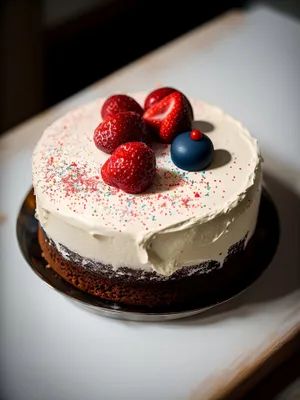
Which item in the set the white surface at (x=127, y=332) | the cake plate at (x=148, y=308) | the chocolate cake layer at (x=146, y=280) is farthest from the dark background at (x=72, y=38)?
the chocolate cake layer at (x=146, y=280)

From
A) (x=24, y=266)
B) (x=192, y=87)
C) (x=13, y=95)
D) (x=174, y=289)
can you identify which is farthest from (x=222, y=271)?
(x=13, y=95)

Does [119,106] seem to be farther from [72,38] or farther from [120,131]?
[72,38]

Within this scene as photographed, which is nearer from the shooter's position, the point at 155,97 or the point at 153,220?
the point at 153,220

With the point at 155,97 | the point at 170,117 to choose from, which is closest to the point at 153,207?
the point at 170,117

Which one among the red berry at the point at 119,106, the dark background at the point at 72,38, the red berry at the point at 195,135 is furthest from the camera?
the dark background at the point at 72,38

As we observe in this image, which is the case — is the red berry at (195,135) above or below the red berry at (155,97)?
above

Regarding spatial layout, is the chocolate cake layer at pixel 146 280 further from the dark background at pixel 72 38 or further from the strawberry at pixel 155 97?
the dark background at pixel 72 38

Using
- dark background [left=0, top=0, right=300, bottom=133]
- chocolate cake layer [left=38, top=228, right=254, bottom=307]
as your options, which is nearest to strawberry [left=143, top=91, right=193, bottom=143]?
chocolate cake layer [left=38, top=228, right=254, bottom=307]
